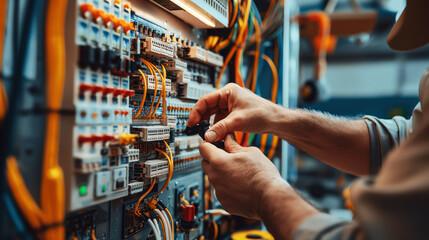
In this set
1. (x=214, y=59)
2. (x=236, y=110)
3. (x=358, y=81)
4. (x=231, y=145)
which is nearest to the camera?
(x=231, y=145)

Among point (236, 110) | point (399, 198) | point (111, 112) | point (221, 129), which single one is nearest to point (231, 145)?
point (221, 129)

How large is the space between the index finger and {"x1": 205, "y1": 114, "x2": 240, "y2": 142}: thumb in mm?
145

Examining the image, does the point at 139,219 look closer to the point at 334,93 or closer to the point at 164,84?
the point at 164,84

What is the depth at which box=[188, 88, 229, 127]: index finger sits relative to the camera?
1299 mm

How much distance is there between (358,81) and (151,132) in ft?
28.2

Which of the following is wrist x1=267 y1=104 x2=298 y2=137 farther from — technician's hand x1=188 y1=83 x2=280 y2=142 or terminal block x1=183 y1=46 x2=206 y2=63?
terminal block x1=183 y1=46 x2=206 y2=63

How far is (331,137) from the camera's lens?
139 cm

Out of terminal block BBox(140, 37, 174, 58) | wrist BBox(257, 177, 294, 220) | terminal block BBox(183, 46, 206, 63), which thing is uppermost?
terminal block BBox(183, 46, 206, 63)

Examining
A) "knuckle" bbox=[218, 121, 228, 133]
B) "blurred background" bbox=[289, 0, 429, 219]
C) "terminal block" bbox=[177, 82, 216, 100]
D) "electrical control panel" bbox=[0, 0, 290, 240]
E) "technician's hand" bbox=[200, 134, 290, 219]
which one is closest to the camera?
"electrical control panel" bbox=[0, 0, 290, 240]

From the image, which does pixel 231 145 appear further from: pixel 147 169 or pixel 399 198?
pixel 399 198

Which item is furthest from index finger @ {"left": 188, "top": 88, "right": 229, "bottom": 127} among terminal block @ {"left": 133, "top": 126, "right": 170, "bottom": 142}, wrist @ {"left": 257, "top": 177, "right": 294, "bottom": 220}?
wrist @ {"left": 257, "top": 177, "right": 294, "bottom": 220}

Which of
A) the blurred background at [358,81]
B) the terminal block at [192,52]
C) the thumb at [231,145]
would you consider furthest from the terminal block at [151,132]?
the blurred background at [358,81]

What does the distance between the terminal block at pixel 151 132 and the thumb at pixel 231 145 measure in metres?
0.25

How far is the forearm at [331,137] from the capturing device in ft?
4.47
